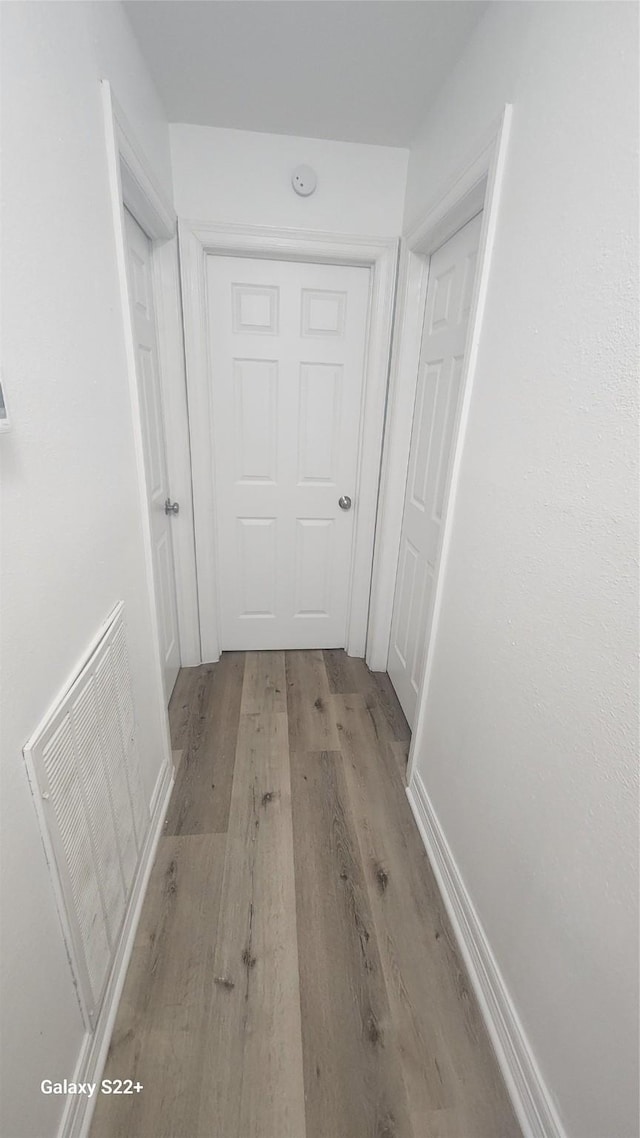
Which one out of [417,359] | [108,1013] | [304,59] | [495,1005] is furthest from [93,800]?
[304,59]

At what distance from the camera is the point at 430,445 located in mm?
1824

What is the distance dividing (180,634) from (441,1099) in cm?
189

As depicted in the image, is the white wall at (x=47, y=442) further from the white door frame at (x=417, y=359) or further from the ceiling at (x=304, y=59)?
the white door frame at (x=417, y=359)

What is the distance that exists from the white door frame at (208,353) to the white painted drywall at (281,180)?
0.18 ft

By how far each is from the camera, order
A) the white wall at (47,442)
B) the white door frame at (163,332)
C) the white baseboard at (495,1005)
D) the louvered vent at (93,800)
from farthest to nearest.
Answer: the white door frame at (163,332)
the white baseboard at (495,1005)
the louvered vent at (93,800)
the white wall at (47,442)

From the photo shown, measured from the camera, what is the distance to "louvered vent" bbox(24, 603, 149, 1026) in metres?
0.82

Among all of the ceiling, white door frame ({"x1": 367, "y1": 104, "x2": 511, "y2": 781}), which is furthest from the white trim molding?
the ceiling

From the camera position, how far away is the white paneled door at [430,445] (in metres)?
1.54

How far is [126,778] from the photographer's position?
123cm

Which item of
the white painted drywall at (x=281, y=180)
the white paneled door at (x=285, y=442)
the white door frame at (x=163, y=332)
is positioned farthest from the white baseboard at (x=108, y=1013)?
the white painted drywall at (x=281, y=180)

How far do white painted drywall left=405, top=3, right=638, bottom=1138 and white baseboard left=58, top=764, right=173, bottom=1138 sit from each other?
3.05 feet

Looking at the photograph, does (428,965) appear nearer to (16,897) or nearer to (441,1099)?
(441,1099)

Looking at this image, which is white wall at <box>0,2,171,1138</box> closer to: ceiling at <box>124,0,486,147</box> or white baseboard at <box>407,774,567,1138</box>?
ceiling at <box>124,0,486,147</box>

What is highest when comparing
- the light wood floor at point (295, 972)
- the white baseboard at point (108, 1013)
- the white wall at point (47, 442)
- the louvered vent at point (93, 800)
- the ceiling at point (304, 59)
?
the ceiling at point (304, 59)
